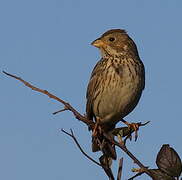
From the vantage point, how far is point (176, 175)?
2227mm

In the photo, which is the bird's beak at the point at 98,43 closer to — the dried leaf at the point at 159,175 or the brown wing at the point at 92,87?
the brown wing at the point at 92,87

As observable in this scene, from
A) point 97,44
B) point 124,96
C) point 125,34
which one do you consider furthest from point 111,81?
point 125,34

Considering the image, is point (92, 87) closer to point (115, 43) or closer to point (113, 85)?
point (113, 85)

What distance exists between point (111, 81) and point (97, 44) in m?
0.90

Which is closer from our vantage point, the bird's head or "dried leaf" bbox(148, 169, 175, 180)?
"dried leaf" bbox(148, 169, 175, 180)

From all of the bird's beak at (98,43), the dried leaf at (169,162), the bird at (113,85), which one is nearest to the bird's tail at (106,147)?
the dried leaf at (169,162)

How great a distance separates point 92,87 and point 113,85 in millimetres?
488

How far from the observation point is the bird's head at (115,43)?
7047 millimetres

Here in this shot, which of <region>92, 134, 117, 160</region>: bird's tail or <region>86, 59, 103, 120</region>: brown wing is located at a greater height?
<region>86, 59, 103, 120</region>: brown wing

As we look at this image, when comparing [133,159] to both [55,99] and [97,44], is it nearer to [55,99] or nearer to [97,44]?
[55,99]

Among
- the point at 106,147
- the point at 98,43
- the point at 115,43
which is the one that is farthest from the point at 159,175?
the point at 115,43

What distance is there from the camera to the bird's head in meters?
7.05

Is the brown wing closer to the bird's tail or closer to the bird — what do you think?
the bird

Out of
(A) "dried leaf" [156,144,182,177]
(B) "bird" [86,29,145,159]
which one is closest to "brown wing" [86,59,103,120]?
(B) "bird" [86,29,145,159]
